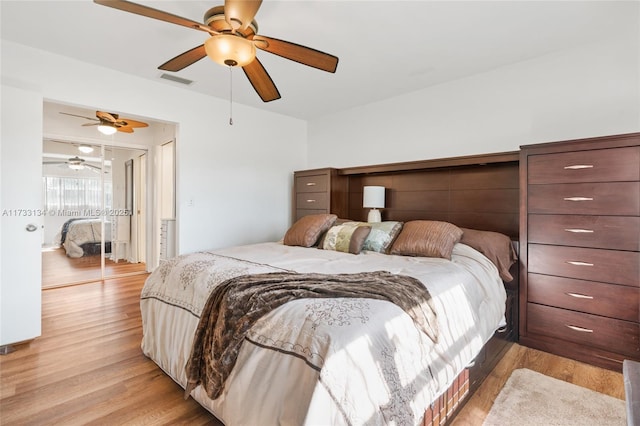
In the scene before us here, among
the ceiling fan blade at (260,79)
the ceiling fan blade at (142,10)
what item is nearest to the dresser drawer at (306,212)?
the ceiling fan blade at (260,79)

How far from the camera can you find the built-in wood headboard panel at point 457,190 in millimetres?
2895

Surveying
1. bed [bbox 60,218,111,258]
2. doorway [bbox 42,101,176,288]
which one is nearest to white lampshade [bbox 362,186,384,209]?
doorway [bbox 42,101,176,288]

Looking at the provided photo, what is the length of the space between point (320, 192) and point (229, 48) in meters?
2.52

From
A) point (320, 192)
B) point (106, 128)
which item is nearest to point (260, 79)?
point (320, 192)

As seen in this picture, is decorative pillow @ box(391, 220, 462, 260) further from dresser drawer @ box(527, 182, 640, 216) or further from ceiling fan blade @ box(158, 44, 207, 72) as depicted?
ceiling fan blade @ box(158, 44, 207, 72)

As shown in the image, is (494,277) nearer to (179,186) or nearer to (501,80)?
(501,80)

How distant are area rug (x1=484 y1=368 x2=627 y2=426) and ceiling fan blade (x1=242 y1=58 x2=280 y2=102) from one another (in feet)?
8.50

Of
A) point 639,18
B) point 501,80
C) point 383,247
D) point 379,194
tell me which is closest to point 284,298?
point 383,247

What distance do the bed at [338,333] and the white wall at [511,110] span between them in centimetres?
48

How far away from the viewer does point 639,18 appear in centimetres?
219

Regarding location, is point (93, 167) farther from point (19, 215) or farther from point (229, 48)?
point (229, 48)

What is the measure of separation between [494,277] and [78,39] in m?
3.85

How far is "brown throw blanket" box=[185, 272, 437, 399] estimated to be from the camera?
4.60 feet

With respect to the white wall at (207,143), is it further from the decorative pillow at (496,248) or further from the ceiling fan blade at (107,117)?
the decorative pillow at (496,248)
